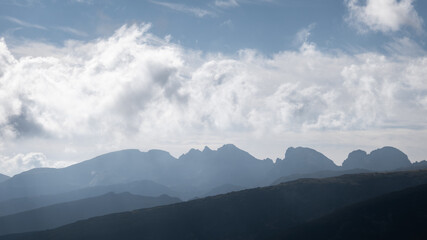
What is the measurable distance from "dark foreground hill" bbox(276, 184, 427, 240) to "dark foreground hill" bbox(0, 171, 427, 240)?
30.4 meters

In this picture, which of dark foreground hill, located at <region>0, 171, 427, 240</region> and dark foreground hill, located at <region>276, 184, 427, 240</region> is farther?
dark foreground hill, located at <region>0, 171, 427, 240</region>

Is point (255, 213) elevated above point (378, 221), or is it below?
above

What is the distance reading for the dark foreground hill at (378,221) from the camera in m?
106

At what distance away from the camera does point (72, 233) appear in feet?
635

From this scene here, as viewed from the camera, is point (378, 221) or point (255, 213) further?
point (255, 213)

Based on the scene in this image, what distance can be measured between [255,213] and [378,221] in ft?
231

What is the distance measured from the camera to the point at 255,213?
176000 millimetres

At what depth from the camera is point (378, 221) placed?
114875 mm

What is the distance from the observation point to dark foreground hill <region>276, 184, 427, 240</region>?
106 m

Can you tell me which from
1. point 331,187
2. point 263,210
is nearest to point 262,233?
point 263,210

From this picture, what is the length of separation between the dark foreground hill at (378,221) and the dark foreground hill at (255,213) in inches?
1196

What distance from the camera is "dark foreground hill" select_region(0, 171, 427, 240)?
16338 cm

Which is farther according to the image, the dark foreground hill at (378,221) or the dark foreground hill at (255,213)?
the dark foreground hill at (255,213)

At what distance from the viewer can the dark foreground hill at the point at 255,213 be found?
163 meters
